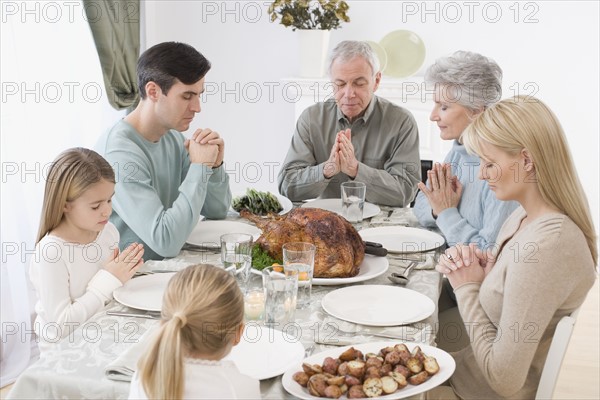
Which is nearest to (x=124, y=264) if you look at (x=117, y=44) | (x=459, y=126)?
(x=459, y=126)

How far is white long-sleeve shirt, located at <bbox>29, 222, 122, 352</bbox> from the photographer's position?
1851mm

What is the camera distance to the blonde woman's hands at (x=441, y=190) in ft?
8.14

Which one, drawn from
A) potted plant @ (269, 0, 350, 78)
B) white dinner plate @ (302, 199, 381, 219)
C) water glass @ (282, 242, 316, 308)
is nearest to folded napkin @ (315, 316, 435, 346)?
water glass @ (282, 242, 316, 308)

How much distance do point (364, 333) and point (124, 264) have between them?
0.68 metres

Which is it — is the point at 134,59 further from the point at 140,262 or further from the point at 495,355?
the point at 495,355

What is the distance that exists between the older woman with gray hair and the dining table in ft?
1.00

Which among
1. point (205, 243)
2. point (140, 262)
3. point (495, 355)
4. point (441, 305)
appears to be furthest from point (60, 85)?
point (495, 355)

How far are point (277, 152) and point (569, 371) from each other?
249 cm

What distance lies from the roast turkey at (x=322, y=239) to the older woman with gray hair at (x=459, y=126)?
0.50 m

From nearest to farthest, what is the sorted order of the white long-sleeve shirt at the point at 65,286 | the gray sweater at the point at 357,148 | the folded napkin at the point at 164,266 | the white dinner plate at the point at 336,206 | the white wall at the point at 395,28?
A: the white long-sleeve shirt at the point at 65,286 → the folded napkin at the point at 164,266 → the white dinner plate at the point at 336,206 → the gray sweater at the point at 357,148 → the white wall at the point at 395,28

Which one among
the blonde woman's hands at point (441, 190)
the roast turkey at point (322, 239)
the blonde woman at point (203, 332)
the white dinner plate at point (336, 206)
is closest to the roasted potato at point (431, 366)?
the blonde woman at point (203, 332)

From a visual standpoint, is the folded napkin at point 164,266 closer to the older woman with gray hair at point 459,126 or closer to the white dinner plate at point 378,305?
the white dinner plate at point 378,305

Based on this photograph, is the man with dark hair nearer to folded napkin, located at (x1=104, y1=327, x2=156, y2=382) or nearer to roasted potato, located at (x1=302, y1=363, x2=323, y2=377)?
folded napkin, located at (x1=104, y1=327, x2=156, y2=382)

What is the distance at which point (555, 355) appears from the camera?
1661mm
